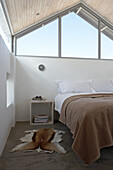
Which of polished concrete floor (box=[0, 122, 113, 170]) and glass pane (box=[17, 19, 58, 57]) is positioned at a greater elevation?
glass pane (box=[17, 19, 58, 57])

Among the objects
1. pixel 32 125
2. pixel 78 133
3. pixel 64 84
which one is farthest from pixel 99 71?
pixel 78 133

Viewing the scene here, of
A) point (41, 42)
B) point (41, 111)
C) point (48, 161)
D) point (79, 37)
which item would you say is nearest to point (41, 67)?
point (41, 42)

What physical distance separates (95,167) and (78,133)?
17.3 inches

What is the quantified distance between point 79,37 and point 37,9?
151cm

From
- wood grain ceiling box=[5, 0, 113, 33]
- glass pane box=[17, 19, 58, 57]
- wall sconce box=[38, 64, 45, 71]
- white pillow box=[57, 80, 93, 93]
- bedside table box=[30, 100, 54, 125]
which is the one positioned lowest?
bedside table box=[30, 100, 54, 125]

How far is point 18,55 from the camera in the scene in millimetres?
3348

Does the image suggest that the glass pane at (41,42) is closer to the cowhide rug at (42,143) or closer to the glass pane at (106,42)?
the glass pane at (106,42)

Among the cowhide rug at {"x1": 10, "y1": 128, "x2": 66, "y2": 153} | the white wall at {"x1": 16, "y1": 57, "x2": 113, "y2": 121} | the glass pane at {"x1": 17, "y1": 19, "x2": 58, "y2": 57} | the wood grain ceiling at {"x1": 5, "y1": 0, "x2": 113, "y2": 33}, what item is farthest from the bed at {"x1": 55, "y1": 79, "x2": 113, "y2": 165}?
the glass pane at {"x1": 17, "y1": 19, "x2": 58, "y2": 57}

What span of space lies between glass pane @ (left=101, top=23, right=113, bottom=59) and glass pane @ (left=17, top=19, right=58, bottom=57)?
151cm

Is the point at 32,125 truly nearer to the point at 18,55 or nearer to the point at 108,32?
the point at 18,55

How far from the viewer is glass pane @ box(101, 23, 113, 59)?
389cm

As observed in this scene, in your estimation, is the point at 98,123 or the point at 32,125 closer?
the point at 98,123

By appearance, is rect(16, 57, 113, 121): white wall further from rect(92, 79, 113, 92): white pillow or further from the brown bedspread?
the brown bedspread

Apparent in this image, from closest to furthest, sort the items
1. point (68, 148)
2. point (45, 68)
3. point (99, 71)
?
point (68, 148)
point (45, 68)
point (99, 71)
